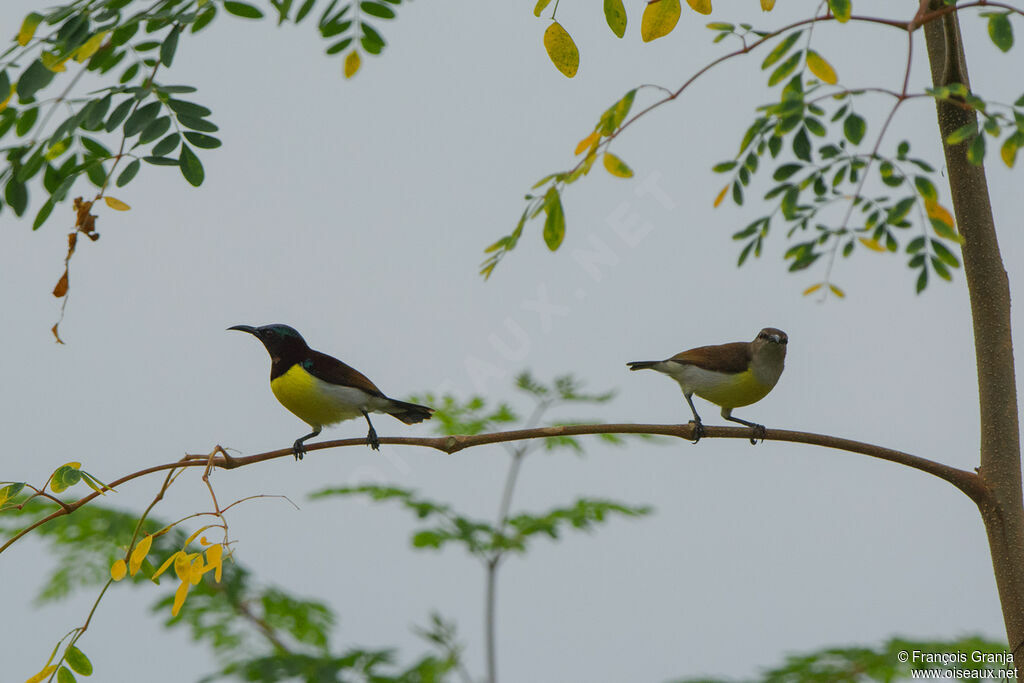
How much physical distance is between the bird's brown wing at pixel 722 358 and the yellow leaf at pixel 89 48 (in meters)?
1.91

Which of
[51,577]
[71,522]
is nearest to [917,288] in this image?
[71,522]

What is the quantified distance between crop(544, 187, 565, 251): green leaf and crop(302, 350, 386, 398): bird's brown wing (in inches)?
38.5

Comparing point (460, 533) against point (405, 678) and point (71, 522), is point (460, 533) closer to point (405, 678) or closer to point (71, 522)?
point (405, 678)

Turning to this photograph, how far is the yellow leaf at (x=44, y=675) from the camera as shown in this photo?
5.30ft

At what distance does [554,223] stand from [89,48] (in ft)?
2.89

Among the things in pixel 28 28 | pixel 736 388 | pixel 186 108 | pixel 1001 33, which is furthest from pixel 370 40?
pixel 736 388

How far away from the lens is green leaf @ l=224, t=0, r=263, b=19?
1.89m

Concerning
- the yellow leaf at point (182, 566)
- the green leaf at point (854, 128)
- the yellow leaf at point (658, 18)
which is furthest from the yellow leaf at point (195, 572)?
the green leaf at point (854, 128)

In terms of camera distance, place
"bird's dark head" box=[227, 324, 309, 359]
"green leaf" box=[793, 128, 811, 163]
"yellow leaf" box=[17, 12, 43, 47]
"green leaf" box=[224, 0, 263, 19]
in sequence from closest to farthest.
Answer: "yellow leaf" box=[17, 12, 43, 47] → "green leaf" box=[224, 0, 263, 19] → "green leaf" box=[793, 128, 811, 163] → "bird's dark head" box=[227, 324, 309, 359]

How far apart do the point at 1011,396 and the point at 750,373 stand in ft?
3.37

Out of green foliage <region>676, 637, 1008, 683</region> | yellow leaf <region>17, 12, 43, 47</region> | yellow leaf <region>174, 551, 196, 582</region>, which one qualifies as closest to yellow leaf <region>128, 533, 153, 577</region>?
yellow leaf <region>174, 551, 196, 582</region>

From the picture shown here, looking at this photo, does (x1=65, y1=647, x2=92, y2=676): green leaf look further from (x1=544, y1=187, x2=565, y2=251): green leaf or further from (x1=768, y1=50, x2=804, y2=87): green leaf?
(x1=768, y1=50, x2=804, y2=87): green leaf

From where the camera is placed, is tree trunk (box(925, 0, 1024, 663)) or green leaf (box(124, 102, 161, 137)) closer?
green leaf (box(124, 102, 161, 137))

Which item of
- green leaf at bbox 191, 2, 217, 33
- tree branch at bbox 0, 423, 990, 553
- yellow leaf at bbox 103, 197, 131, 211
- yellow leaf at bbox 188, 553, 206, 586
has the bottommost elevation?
yellow leaf at bbox 188, 553, 206, 586
